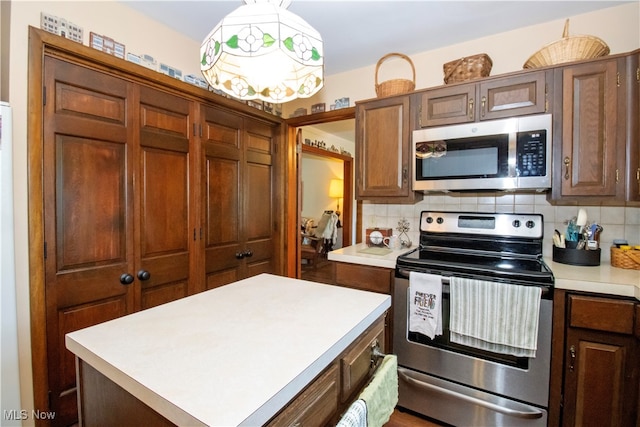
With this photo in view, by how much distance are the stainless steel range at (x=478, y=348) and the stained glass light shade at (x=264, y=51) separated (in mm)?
1235

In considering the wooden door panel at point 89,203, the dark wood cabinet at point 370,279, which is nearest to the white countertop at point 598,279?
the dark wood cabinet at point 370,279

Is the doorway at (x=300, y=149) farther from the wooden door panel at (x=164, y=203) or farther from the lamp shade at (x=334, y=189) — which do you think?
the lamp shade at (x=334, y=189)

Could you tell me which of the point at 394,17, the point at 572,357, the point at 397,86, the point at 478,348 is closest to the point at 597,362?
the point at 572,357

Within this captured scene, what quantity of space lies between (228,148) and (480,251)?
197 cm

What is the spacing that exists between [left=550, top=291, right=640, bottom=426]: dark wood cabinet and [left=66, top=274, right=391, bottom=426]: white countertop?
1009 mm

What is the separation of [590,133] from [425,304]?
1.26m

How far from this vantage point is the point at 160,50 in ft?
6.18

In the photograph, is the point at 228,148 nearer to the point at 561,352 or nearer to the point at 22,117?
the point at 22,117

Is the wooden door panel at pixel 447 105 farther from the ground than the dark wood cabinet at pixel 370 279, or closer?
farther from the ground

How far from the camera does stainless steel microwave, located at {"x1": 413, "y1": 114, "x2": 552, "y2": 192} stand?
1.62m

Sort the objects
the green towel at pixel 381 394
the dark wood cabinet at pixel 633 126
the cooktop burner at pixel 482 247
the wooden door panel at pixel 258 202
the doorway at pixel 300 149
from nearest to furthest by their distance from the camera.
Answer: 1. the green towel at pixel 381 394
2. the dark wood cabinet at pixel 633 126
3. the cooktop burner at pixel 482 247
4. the wooden door panel at pixel 258 202
5. the doorway at pixel 300 149

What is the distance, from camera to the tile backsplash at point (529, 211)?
1703mm

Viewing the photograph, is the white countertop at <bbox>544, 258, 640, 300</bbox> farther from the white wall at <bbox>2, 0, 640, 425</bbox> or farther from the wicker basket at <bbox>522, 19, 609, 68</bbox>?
the wicker basket at <bbox>522, 19, 609, 68</bbox>

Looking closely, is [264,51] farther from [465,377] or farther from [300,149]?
[300,149]
